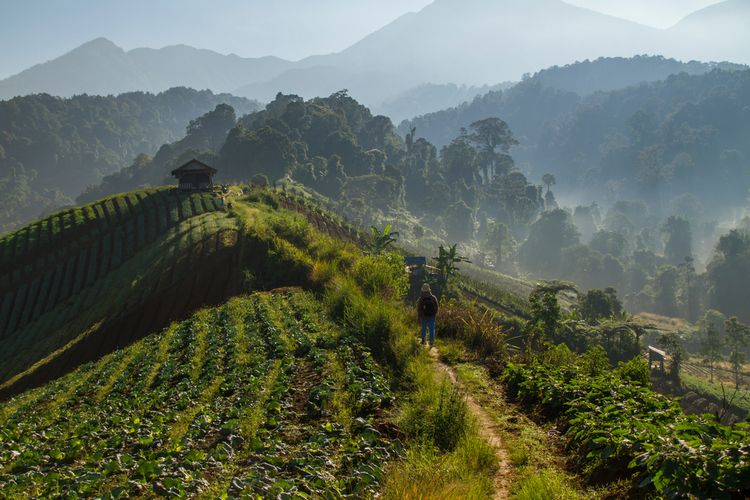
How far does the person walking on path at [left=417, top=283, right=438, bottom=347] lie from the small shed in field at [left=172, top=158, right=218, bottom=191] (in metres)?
44.0

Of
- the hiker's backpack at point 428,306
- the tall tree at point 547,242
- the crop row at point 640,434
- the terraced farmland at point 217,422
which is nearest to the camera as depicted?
the crop row at point 640,434

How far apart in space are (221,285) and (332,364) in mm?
20425

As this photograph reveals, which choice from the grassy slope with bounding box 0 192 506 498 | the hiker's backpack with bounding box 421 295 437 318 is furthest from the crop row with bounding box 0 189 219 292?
the hiker's backpack with bounding box 421 295 437 318

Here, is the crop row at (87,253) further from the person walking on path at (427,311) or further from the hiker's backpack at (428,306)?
the hiker's backpack at (428,306)

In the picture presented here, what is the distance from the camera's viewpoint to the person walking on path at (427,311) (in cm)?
1502

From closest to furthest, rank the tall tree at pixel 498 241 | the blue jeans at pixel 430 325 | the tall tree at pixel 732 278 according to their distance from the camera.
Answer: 1. the blue jeans at pixel 430 325
2. the tall tree at pixel 732 278
3. the tall tree at pixel 498 241

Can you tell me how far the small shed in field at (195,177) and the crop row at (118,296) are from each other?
1273 cm

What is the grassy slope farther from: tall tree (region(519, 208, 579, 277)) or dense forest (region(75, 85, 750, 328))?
tall tree (region(519, 208, 579, 277))

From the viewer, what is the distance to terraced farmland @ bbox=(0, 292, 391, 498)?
305 inches

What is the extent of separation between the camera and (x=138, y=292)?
105ft

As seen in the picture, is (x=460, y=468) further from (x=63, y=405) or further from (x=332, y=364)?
(x=63, y=405)

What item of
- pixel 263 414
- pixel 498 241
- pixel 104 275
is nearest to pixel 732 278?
pixel 498 241

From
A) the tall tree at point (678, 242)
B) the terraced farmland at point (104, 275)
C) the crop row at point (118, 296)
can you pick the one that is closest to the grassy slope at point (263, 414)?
the terraced farmland at point (104, 275)

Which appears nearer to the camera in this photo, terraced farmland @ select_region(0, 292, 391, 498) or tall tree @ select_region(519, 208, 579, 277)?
terraced farmland @ select_region(0, 292, 391, 498)
